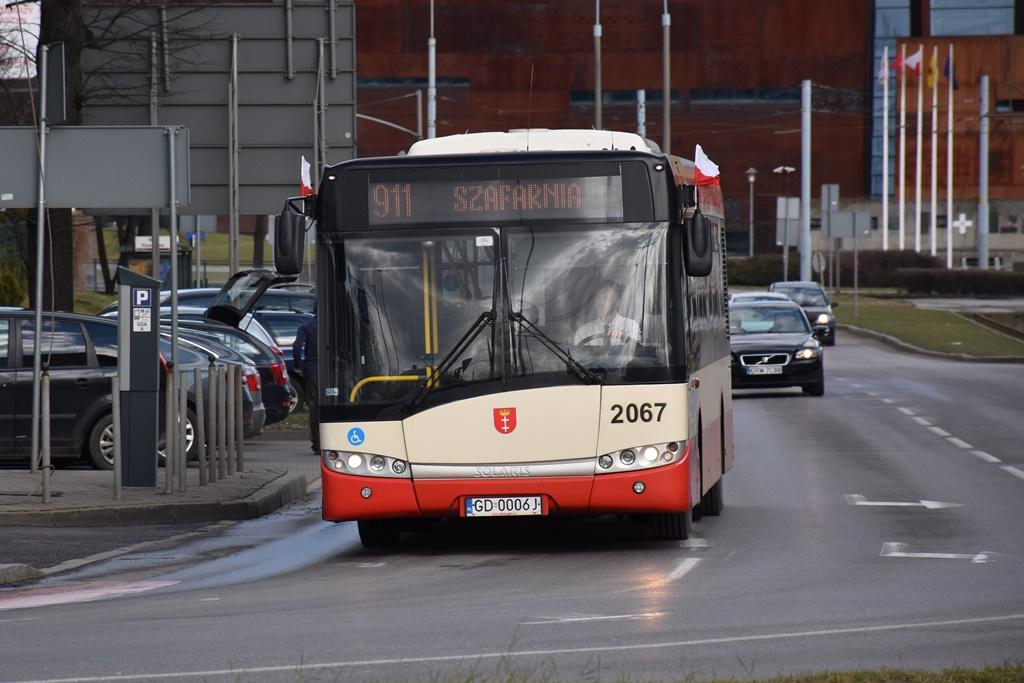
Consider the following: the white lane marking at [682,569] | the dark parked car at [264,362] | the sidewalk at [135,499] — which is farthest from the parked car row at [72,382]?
the white lane marking at [682,569]

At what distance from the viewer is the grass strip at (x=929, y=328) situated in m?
46.9

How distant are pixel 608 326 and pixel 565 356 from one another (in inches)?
13.2

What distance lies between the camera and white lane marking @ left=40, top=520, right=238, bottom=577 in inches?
477

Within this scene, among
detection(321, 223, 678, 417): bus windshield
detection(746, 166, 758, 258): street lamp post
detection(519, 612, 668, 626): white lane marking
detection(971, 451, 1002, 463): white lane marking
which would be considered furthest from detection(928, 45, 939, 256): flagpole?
detection(519, 612, 668, 626): white lane marking

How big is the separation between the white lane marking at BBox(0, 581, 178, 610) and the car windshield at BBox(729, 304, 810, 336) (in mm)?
21834

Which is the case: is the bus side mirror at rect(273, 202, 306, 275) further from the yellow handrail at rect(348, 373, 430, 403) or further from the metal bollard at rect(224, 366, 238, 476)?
the metal bollard at rect(224, 366, 238, 476)

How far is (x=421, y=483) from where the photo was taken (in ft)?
40.6

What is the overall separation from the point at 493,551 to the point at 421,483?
0.83 meters

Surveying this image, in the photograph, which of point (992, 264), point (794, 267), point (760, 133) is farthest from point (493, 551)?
point (992, 264)

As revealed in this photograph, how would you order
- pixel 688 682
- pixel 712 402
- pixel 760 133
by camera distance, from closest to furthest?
1. pixel 688 682
2. pixel 712 402
3. pixel 760 133

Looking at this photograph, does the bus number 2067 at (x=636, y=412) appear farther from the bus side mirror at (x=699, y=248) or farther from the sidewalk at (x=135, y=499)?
the sidewalk at (x=135, y=499)

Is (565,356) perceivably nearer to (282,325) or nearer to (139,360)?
(139,360)

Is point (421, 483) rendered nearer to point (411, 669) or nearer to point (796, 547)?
point (796, 547)

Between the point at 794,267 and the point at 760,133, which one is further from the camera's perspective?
the point at 760,133
